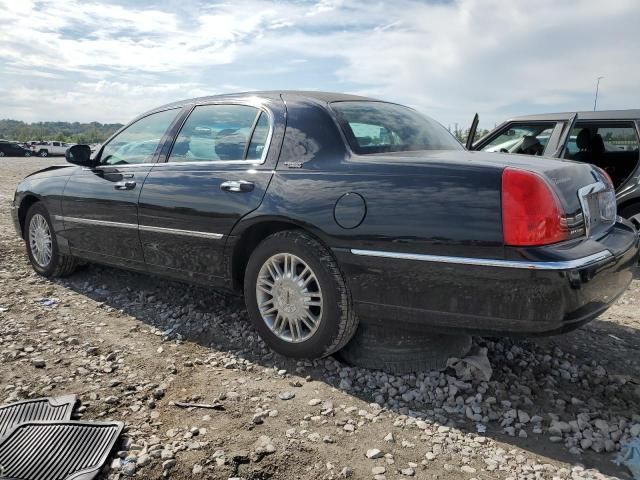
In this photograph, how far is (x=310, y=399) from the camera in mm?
2867

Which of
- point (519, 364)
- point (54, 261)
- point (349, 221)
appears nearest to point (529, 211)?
point (349, 221)

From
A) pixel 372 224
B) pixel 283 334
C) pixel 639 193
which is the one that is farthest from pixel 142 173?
pixel 639 193

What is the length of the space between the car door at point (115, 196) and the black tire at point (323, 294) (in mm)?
1389

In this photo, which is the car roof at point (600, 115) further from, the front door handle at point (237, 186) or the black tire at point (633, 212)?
the front door handle at point (237, 186)

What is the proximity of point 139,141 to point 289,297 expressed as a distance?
2.13m

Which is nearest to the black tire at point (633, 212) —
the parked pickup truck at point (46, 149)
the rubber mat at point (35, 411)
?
the rubber mat at point (35, 411)

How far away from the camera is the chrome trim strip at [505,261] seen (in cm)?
241

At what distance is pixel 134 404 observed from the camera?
2.83 meters

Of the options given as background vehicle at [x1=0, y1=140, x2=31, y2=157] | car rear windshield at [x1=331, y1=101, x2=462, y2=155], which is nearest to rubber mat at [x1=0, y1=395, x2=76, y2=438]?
car rear windshield at [x1=331, y1=101, x2=462, y2=155]

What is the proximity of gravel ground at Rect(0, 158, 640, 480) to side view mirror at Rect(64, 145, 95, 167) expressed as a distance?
131cm

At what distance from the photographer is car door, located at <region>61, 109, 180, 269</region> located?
412 cm

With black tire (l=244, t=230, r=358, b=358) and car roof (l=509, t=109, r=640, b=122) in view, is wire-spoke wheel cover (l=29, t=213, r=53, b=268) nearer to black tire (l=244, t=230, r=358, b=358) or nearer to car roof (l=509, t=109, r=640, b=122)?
Result: black tire (l=244, t=230, r=358, b=358)

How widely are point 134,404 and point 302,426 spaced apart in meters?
0.93

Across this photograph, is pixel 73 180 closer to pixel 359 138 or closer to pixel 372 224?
pixel 359 138
